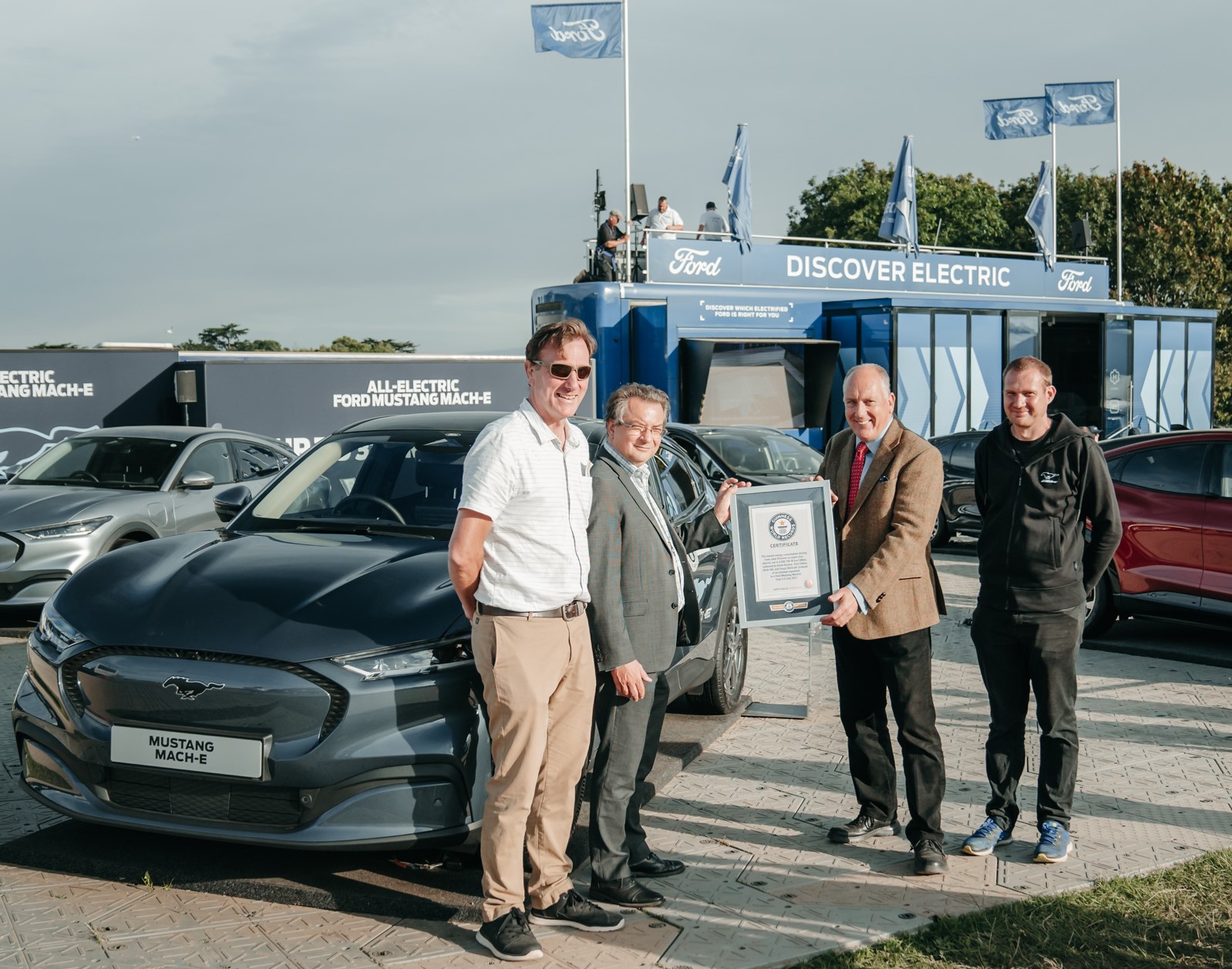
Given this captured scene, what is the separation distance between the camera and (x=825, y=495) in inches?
191

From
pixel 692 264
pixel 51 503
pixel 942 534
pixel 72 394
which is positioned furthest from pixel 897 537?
pixel 692 264

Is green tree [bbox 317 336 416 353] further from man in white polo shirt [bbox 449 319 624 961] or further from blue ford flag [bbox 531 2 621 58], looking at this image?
man in white polo shirt [bbox 449 319 624 961]

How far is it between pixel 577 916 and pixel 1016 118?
3353 cm

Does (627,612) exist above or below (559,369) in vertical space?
below

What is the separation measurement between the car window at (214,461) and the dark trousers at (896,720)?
A: 23.4 ft

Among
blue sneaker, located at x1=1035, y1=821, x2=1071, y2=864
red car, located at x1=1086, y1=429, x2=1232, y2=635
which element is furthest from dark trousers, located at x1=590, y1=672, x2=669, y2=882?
red car, located at x1=1086, y1=429, x2=1232, y2=635

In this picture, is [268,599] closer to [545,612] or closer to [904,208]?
[545,612]

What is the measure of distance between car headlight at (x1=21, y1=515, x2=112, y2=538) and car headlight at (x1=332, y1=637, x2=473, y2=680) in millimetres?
6087

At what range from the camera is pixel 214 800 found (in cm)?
405

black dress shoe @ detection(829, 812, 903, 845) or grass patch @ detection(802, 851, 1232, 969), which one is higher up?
grass patch @ detection(802, 851, 1232, 969)

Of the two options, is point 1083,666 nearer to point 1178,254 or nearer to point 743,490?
point 743,490

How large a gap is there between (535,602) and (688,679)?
234 cm

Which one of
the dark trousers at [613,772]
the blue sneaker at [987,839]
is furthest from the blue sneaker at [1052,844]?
the dark trousers at [613,772]

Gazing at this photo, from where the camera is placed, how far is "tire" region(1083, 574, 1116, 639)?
30.1 feet
